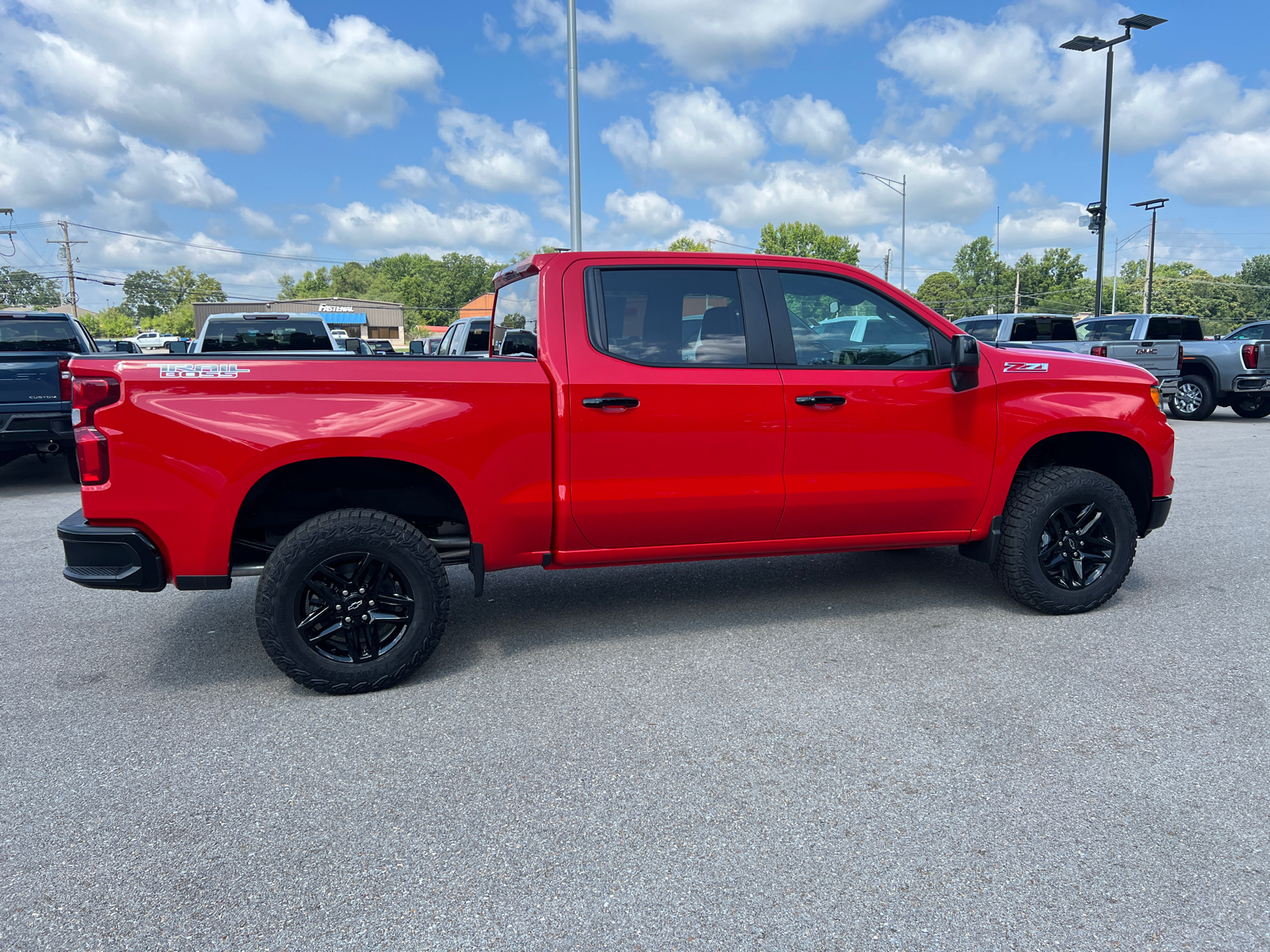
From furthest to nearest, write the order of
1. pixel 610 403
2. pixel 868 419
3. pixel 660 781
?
pixel 868 419 < pixel 610 403 < pixel 660 781

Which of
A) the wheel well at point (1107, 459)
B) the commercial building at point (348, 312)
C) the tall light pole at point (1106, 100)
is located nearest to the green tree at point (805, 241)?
the commercial building at point (348, 312)

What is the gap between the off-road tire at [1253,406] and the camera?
51.3 feet

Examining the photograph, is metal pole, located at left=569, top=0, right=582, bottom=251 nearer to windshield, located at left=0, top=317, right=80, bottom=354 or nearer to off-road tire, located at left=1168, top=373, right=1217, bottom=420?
windshield, located at left=0, top=317, right=80, bottom=354

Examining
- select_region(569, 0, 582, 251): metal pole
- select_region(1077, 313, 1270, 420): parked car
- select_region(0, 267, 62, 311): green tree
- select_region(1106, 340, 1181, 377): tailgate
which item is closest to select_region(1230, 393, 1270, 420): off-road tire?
select_region(1077, 313, 1270, 420): parked car

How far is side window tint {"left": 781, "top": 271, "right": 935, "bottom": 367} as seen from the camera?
14.0 ft

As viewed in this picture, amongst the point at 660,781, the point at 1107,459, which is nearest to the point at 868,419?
the point at 1107,459

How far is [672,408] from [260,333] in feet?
29.9

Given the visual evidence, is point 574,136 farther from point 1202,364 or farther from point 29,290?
point 29,290

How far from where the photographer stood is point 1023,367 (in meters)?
4.52

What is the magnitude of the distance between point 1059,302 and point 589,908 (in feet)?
399

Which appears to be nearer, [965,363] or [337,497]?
[337,497]

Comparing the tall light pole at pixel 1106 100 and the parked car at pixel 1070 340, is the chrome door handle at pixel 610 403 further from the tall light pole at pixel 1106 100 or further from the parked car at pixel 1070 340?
the tall light pole at pixel 1106 100

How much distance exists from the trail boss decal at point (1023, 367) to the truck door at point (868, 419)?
0.15 meters

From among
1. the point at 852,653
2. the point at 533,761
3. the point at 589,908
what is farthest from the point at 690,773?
the point at 852,653
